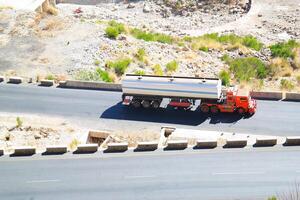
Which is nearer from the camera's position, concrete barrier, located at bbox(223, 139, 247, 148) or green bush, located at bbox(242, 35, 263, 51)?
concrete barrier, located at bbox(223, 139, 247, 148)

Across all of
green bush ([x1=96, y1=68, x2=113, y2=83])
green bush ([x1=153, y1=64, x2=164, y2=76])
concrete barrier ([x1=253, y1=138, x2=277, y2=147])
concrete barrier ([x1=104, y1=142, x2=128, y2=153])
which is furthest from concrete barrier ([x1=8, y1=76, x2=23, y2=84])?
concrete barrier ([x1=253, y1=138, x2=277, y2=147])

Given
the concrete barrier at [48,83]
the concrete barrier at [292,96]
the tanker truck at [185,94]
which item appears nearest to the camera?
the tanker truck at [185,94]

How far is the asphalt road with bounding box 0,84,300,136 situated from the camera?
115ft

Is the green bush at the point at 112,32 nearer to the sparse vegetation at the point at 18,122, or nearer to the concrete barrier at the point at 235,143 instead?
the sparse vegetation at the point at 18,122

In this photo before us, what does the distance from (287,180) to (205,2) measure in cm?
4523

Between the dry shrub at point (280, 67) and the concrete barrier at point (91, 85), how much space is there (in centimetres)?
1325

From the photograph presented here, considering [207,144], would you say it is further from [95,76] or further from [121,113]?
[95,76]

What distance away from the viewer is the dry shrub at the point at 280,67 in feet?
148

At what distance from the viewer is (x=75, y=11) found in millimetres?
67750

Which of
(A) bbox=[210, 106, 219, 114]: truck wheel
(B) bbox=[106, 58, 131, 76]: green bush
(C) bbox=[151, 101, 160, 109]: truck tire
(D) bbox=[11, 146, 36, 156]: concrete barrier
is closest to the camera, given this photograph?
(D) bbox=[11, 146, 36, 156]: concrete barrier

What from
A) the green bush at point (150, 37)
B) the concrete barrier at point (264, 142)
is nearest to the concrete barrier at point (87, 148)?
the concrete barrier at point (264, 142)

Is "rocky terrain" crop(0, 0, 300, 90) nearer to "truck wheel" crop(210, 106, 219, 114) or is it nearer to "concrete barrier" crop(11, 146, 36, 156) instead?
"truck wheel" crop(210, 106, 219, 114)

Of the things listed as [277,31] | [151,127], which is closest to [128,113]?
[151,127]

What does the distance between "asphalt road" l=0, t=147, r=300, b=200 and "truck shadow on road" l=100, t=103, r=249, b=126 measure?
4.55 metres
